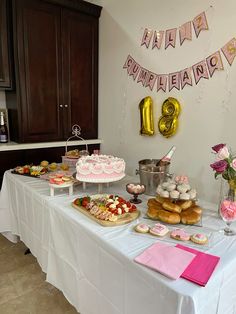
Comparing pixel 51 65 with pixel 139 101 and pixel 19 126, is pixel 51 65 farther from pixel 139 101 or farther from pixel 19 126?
pixel 139 101

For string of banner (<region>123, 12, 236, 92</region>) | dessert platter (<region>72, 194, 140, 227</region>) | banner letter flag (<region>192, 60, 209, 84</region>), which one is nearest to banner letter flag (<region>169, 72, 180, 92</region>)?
string of banner (<region>123, 12, 236, 92</region>)

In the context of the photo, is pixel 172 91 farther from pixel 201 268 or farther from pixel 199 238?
pixel 201 268

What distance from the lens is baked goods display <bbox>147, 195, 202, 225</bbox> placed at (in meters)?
1.09

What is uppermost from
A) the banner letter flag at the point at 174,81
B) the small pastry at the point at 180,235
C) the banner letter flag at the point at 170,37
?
the banner letter flag at the point at 170,37

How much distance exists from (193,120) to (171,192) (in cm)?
65

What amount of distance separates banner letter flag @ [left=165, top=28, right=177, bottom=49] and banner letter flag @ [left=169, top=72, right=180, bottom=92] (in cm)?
20

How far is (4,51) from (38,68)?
11.1 inches

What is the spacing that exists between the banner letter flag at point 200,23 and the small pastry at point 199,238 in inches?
48.7

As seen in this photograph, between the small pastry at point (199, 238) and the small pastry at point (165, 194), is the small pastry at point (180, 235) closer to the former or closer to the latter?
the small pastry at point (199, 238)

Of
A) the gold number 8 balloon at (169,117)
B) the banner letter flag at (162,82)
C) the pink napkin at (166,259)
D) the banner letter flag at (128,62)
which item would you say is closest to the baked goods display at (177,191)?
the pink napkin at (166,259)

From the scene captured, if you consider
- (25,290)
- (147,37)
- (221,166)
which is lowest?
(25,290)

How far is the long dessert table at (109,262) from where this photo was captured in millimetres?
759

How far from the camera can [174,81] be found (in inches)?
65.9

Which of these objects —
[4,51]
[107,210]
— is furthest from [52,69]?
[107,210]
